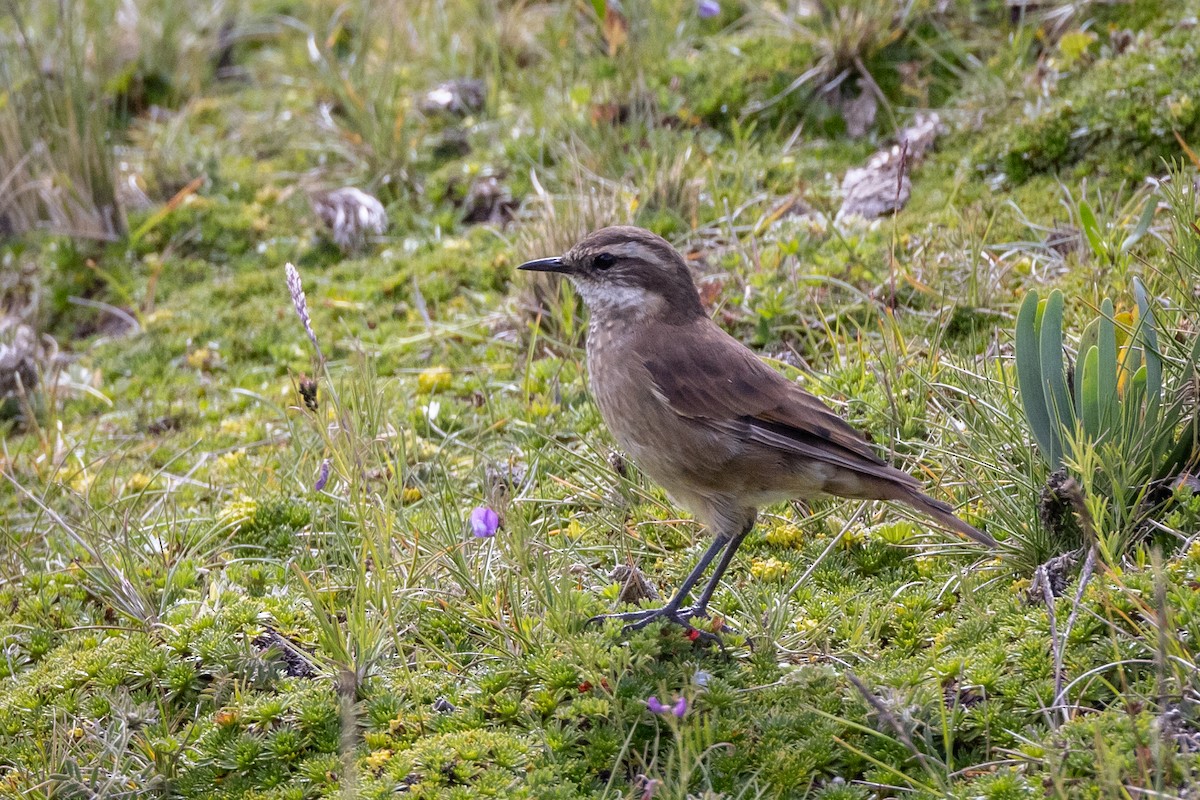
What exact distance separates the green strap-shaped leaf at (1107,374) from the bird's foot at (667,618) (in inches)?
58.6

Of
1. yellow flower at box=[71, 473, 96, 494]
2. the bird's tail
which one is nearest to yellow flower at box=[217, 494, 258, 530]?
yellow flower at box=[71, 473, 96, 494]

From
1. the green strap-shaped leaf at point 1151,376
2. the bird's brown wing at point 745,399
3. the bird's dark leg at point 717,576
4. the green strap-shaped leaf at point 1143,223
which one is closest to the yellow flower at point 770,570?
the bird's dark leg at point 717,576

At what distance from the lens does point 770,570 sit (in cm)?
461

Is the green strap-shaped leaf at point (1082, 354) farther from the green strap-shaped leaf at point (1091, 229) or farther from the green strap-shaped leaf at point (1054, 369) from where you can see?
the green strap-shaped leaf at point (1091, 229)

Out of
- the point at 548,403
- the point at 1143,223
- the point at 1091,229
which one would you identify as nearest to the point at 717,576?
the point at 548,403

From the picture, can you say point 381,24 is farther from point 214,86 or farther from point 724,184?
point 724,184

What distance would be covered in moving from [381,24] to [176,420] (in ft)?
14.1

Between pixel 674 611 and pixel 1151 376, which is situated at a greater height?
pixel 1151 376

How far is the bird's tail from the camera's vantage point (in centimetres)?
412

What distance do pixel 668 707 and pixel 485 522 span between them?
1133mm

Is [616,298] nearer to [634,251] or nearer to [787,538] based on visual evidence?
[634,251]

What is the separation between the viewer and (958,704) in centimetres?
362

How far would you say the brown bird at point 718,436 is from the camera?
4.32 metres

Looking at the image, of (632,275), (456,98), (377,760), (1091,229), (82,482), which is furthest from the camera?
(456,98)
